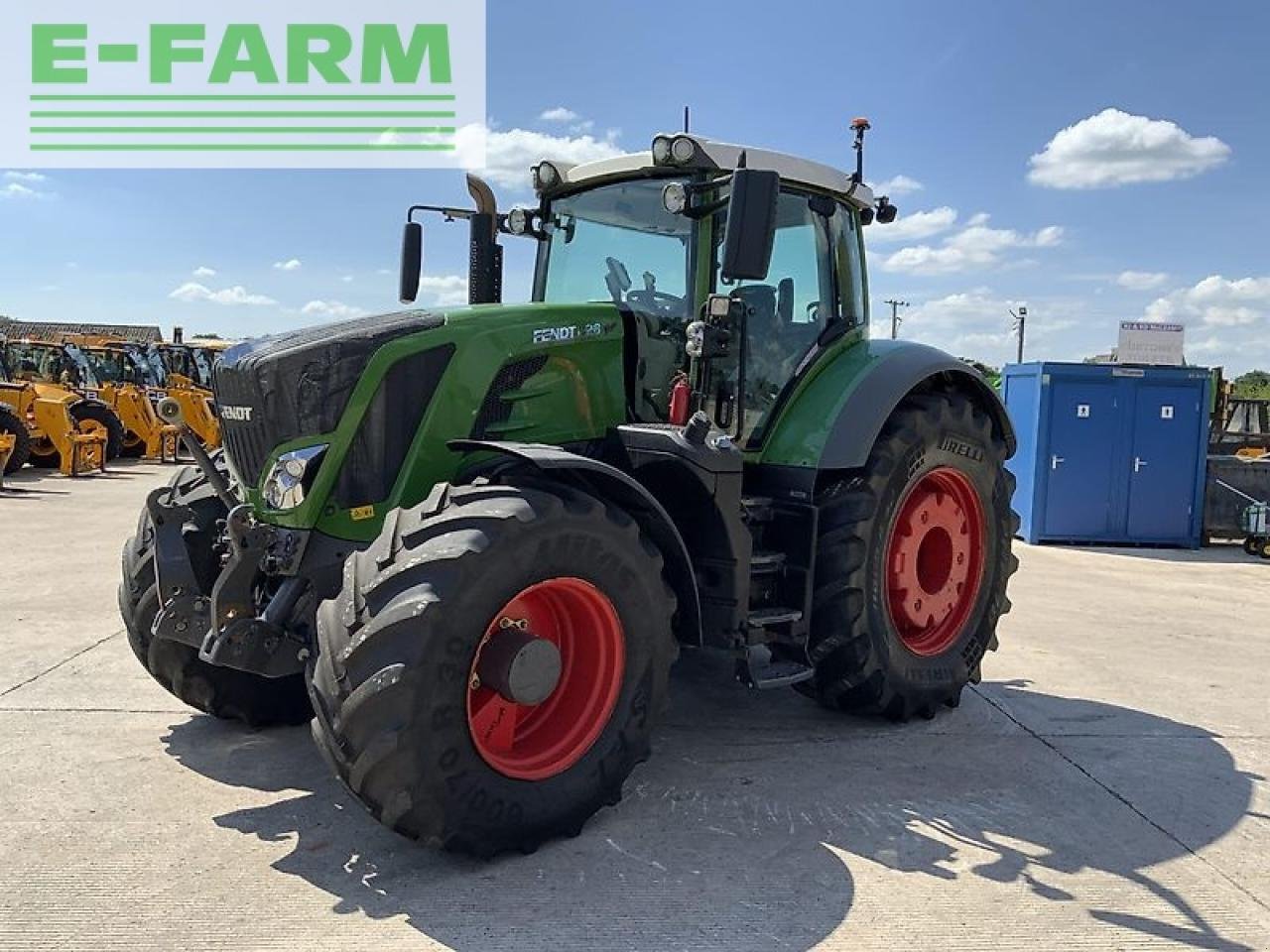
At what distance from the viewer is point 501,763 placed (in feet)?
10.7

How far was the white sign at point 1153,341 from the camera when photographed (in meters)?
14.0

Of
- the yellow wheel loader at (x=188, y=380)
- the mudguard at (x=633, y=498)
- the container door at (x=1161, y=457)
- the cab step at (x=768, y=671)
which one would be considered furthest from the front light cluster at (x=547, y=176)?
the yellow wheel loader at (x=188, y=380)

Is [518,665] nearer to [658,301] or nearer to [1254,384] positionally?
[658,301]

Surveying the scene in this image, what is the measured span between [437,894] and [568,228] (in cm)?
305

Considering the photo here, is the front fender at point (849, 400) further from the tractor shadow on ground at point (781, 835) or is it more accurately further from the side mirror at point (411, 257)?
the side mirror at point (411, 257)

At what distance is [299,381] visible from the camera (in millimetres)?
3648

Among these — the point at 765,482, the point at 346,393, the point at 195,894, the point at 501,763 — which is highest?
the point at 346,393

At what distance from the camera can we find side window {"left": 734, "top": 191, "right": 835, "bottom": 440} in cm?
466

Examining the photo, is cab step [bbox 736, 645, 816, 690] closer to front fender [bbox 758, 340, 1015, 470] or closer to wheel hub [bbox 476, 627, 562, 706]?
front fender [bbox 758, 340, 1015, 470]

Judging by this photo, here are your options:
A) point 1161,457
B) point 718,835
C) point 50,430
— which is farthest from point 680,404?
point 50,430

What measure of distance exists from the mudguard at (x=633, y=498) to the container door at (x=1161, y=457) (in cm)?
994

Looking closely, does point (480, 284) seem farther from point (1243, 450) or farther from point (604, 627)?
→ point (1243, 450)

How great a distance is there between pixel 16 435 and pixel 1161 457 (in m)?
15.7

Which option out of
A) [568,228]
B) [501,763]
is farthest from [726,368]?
[501,763]
